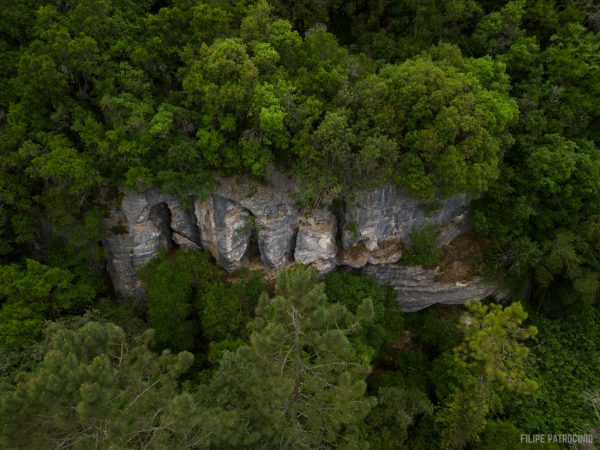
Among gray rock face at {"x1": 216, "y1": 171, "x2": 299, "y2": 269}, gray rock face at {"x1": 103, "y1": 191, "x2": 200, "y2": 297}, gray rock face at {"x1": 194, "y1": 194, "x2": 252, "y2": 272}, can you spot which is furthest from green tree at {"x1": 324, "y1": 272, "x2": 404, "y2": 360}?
gray rock face at {"x1": 103, "y1": 191, "x2": 200, "y2": 297}

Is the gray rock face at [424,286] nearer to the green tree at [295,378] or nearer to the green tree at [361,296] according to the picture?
the green tree at [361,296]

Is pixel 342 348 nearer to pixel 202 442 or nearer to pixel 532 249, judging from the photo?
pixel 202 442

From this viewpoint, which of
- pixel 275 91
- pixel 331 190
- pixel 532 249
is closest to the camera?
pixel 275 91

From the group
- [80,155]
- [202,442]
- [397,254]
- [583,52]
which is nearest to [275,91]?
[80,155]

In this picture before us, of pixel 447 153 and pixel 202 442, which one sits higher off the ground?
pixel 447 153

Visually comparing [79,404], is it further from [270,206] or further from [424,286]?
[424,286]

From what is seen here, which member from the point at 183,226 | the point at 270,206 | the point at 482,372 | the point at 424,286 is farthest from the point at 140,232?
the point at 482,372

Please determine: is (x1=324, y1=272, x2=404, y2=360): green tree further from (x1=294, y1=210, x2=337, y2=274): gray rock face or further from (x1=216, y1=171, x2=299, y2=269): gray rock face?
(x1=216, y1=171, x2=299, y2=269): gray rock face
